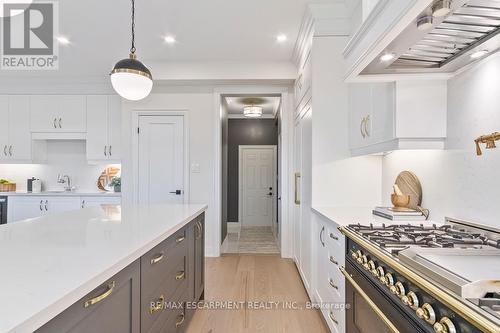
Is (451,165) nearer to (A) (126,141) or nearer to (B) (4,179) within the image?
(A) (126,141)

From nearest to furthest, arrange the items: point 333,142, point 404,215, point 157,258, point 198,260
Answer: point 157,258 < point 404,215 < point 198,260 < point 333,142

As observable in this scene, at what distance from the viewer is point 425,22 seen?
40.5 inches

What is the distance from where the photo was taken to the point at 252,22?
284cm

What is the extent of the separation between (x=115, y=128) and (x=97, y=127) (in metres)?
0.29

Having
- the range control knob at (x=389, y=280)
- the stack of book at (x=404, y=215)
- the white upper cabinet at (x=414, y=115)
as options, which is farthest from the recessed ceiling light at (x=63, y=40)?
the range control knob at (x=389, y=280)

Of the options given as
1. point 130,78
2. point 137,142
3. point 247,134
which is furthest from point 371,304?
point 247,134

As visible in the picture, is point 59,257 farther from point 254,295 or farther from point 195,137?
point 195,137

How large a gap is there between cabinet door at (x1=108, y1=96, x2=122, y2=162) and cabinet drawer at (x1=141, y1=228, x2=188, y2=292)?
296 centimetres

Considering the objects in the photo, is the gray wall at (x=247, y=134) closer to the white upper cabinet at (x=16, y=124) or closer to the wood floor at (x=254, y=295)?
the wood floor at (x=254, y=295)

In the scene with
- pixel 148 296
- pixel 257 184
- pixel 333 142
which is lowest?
pixel 148 296

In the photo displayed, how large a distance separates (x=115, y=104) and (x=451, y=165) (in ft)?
14.4

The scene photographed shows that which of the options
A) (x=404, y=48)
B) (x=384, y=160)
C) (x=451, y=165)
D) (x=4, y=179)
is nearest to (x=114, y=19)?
(x=404, y=48)

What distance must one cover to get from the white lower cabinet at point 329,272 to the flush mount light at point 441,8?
1224 mm

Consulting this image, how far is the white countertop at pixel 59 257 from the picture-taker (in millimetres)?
664
